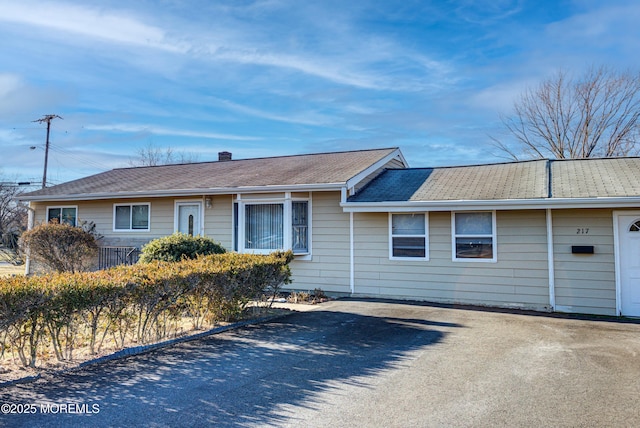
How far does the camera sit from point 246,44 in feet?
43.8

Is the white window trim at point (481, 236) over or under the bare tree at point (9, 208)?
under

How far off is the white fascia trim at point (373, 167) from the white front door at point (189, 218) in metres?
4.83

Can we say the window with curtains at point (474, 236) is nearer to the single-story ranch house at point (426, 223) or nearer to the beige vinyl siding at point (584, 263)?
the single-story ranch house at point (426, 223)

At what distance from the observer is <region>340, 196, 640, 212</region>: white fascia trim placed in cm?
812

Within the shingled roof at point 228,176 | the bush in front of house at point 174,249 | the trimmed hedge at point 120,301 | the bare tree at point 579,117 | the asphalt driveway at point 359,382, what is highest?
the bare tree at point 579,117

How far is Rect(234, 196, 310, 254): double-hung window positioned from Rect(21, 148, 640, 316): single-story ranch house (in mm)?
29

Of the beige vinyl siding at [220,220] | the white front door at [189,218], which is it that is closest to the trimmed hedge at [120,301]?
the beige vinyl siding at [220,220]

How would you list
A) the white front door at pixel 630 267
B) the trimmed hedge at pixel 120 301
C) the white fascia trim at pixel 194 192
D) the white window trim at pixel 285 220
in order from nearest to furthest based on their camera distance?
1. the trimmed hedge at pixel 120 301
2. the white front door at pixel 630 267
3. the white fascia trim at pixel 194 192
4. the white window trim at pixel 285 220

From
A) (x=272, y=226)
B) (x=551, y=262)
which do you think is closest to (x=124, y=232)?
(x=272, y=226)

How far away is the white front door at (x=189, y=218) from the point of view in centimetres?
1260

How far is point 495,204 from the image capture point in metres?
9.00

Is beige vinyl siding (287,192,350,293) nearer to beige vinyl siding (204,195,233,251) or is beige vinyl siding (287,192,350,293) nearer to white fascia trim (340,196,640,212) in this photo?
white fascia trim (340,196,640,212)

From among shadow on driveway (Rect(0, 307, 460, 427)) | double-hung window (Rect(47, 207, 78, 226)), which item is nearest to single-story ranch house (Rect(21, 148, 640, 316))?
double-hung window (Rect(47, 207, 78, 226))

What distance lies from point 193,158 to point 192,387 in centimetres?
3835
